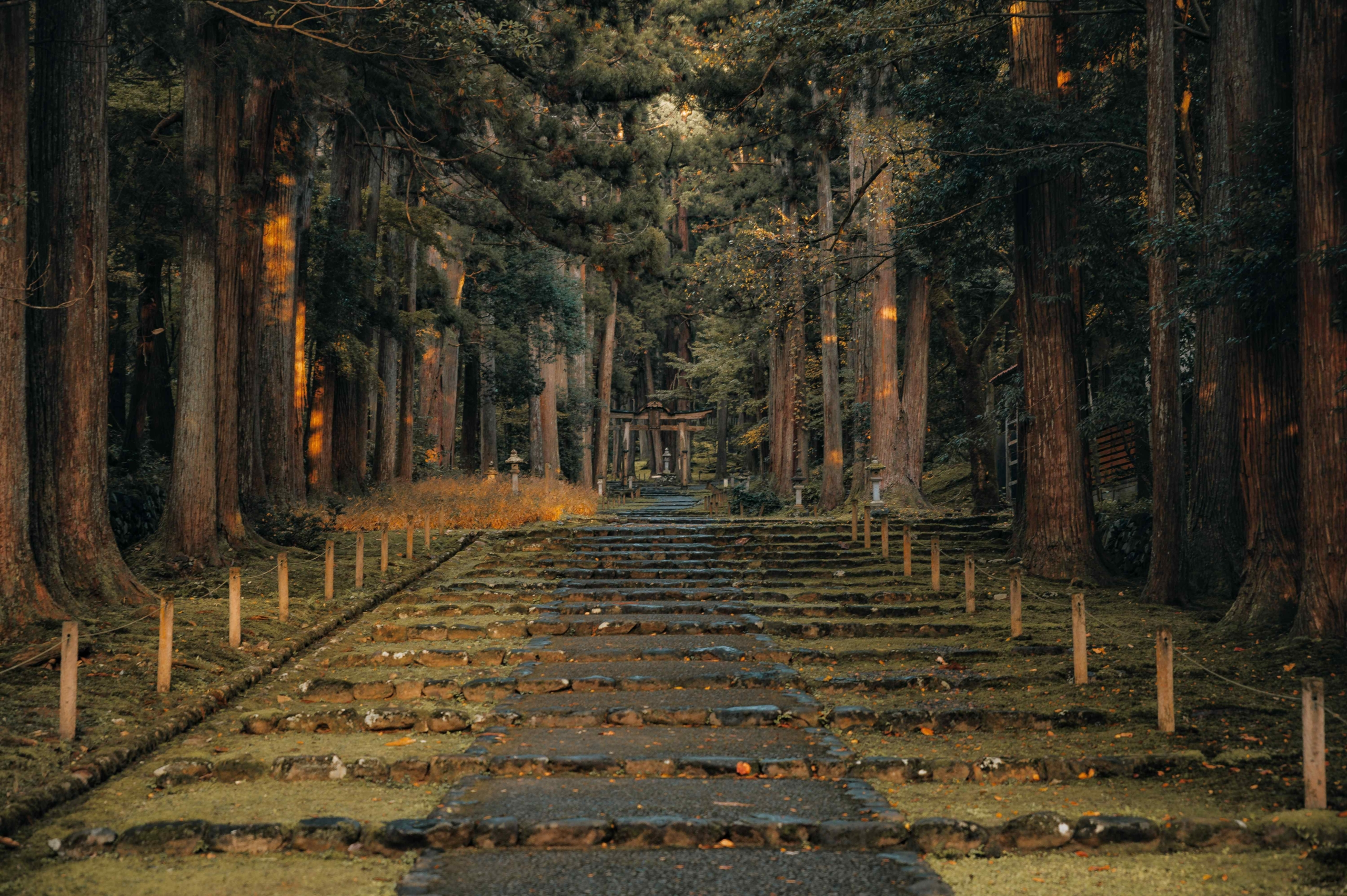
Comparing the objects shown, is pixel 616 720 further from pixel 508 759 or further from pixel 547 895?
pixel 547 895

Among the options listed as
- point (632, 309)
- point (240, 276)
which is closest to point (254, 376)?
point (240, 276)

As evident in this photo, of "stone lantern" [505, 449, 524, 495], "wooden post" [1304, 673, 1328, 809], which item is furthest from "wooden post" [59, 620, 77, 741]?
"stone lantern" [505, 449, 524, 495]

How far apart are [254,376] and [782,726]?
10613 mm

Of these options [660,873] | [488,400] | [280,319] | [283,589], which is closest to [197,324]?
[280,319]

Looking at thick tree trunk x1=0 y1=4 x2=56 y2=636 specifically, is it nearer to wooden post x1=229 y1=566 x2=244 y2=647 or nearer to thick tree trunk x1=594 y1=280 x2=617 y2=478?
wooden post x1=229 y1=566 x2=244 y2=647

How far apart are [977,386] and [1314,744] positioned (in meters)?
16.8

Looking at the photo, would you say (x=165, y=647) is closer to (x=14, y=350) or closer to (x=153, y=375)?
(x=14, y=350)

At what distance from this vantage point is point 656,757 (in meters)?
6.40

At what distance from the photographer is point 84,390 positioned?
9.81 m

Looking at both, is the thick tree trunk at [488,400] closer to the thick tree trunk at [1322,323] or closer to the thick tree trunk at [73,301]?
the thick tree trunk at [73,301]

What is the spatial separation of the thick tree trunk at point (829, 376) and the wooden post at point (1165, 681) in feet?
54.9

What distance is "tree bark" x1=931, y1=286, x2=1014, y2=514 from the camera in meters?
20.2

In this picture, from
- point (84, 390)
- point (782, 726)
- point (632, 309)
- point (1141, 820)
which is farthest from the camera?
point (632, 309)

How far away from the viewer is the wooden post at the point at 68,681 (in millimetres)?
6301
